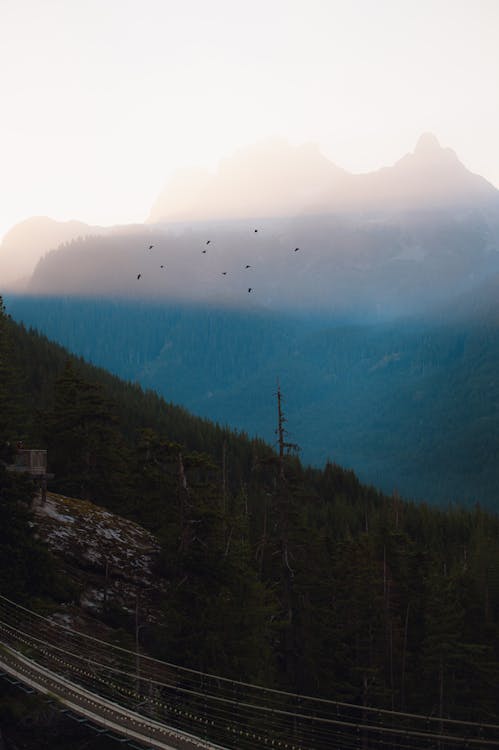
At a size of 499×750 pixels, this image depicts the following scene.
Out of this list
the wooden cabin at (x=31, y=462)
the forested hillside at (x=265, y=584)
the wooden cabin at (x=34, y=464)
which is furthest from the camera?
the wooden cabin at (x=31, y=462)

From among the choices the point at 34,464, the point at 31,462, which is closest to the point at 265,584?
the point at 34,464

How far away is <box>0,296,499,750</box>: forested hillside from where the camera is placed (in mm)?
36000

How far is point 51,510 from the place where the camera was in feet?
138

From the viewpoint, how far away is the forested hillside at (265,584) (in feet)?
118

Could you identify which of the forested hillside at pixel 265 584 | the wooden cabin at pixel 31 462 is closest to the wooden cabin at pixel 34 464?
the wooden cabin at pixel 31 462

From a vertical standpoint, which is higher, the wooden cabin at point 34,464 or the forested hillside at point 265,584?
the wooden cabin at point 34,464

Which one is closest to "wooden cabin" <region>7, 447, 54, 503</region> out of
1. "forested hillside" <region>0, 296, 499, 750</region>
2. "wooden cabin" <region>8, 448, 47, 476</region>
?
"wooden cabin" <region>8, 448, 47, 476</region>

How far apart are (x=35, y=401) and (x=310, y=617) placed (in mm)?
77718

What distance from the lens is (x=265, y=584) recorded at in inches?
1965

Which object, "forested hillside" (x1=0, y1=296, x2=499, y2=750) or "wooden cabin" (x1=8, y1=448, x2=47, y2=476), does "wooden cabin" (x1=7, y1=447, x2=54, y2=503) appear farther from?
"forested hillside" (x1=0, y1=296, x2=499, y2=750)

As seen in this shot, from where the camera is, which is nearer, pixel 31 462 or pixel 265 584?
pixel 31 462

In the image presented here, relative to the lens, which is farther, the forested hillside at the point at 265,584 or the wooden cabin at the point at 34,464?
the wooden cabin at the point at 34,464

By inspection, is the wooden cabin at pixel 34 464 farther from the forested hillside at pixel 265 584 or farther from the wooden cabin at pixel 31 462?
the forested hillside at pixel 265 584

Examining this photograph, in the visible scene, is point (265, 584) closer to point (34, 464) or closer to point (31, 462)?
point (34, 464)
